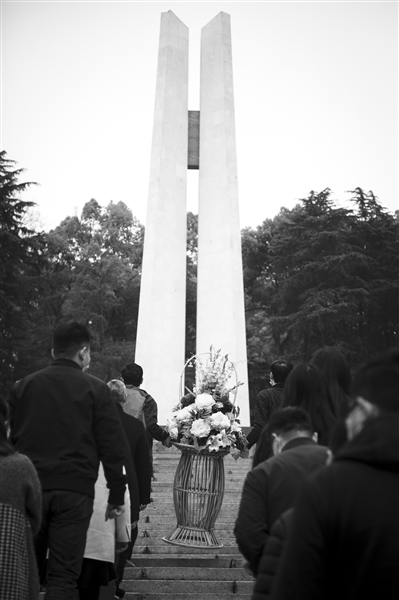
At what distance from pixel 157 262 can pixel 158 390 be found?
325cm

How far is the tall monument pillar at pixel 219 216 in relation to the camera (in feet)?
55.8

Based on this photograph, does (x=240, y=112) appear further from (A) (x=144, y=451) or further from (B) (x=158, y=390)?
(A) (x=144, y=451)

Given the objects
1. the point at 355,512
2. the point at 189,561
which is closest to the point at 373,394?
the point at 355,512

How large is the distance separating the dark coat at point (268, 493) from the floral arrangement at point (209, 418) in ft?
11.7

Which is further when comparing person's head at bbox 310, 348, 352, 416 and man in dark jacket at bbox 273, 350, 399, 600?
person's head at bbox 310, 348, 352, 416

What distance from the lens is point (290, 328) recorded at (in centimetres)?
2444

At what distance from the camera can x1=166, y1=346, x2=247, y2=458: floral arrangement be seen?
6230 millimetres

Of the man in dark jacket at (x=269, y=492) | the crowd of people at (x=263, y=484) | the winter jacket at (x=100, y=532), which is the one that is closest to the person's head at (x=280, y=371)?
the crowd of people at (x=263, y=484)

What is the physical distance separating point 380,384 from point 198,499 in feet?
16.9

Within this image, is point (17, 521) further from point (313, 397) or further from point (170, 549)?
point (170, 549)

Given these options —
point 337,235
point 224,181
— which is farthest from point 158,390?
point 337,235

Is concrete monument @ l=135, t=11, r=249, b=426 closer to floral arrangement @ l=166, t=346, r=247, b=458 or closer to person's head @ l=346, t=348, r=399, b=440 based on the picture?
floral arrangement @ l=166, t=346, r=247, b=458

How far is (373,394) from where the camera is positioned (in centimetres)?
145

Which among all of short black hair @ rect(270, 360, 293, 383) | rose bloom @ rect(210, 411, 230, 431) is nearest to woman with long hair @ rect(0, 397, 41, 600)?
short black hair @ rect(270, 360, 293, 383)
